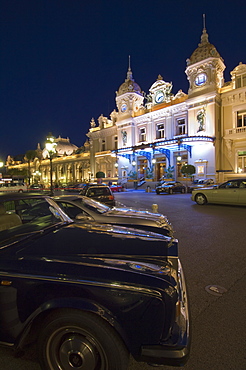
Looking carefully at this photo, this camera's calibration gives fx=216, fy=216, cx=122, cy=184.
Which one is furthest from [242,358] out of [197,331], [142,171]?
[142,171]

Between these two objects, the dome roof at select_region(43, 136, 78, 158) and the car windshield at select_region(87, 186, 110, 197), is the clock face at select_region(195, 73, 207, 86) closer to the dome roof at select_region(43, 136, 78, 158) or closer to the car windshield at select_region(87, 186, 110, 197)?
the car windshield at select_region(87, 186, 110, 197)

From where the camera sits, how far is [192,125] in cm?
3008

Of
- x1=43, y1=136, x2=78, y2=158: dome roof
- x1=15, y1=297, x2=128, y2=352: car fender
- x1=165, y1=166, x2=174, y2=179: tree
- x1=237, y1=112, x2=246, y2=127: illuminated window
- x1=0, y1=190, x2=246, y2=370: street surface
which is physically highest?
x1=43, y1=136, x2=78, y2=158: dome roof

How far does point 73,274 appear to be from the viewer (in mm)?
1851

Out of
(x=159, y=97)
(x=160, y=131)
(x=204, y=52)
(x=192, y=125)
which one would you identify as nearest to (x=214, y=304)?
(x=192, y=125)

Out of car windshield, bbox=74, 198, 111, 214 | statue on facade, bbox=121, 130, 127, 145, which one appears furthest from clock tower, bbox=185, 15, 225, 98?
car windshield, bbox=74, 198, 111, 214

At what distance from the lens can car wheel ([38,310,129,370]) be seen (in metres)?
1.68

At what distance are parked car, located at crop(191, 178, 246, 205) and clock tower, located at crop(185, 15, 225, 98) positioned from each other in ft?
67.8

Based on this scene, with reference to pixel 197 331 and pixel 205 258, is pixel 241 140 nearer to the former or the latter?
pixel 205 258

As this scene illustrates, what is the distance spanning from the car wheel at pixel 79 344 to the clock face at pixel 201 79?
108 ft

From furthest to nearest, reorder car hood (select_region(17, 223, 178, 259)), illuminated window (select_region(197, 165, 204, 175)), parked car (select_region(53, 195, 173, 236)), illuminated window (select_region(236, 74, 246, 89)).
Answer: illuminated window (select_region(197, 165, 204, 175))
illuminated window (select_region(236, 74, 246, 89))
parked car (select_region(53, 195, 173, 236))
car hood (select_region(17, 223, 178, 259))

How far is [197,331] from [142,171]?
118ft

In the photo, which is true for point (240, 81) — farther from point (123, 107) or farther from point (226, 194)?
point (226, 194)

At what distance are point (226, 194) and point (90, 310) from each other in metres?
12.1
